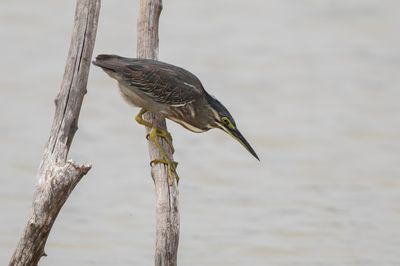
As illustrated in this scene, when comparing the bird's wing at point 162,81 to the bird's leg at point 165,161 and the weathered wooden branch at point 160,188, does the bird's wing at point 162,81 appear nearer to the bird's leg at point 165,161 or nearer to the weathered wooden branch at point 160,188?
the weathered wooden branch at point 160,188

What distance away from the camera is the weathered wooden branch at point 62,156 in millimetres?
4879

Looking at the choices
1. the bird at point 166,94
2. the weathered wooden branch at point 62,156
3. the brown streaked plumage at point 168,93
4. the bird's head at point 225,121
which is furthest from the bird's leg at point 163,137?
the weathered wooden branch at point 62,156

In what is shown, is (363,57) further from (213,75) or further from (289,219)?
(289,219)

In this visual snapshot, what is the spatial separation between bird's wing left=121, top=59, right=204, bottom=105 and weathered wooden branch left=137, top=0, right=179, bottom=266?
0.08 metres

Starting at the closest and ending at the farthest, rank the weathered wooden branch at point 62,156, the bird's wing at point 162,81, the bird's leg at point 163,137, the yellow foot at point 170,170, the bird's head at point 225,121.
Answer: the weathered wooden branch at point 62,156
the yellow foot at point 170,170
the bird's leg at point 163,137
the bird's wing at point 162,81
the bird's head at point 225,121

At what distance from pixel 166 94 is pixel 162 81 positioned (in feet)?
0.30

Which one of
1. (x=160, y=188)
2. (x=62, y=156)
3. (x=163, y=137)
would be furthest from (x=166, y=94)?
(x=62, y=156)

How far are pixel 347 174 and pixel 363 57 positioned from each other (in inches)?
107

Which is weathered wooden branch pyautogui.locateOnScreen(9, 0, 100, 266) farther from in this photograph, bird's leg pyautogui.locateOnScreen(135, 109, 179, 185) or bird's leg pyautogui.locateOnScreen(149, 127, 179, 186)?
bird's leg pyautogui.locateOnScreen(135, 109, 179, 185)

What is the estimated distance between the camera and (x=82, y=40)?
5.21 meters

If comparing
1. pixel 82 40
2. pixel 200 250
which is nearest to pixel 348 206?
pixel 200 250

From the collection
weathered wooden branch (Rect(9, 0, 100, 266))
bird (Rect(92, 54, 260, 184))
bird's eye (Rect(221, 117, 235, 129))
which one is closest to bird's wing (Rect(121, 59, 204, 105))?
bird (Rect(92, 54, 260, 184))

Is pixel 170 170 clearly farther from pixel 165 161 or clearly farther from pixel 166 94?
pixel 166 94

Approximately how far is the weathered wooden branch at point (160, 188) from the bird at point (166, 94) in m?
0.08
